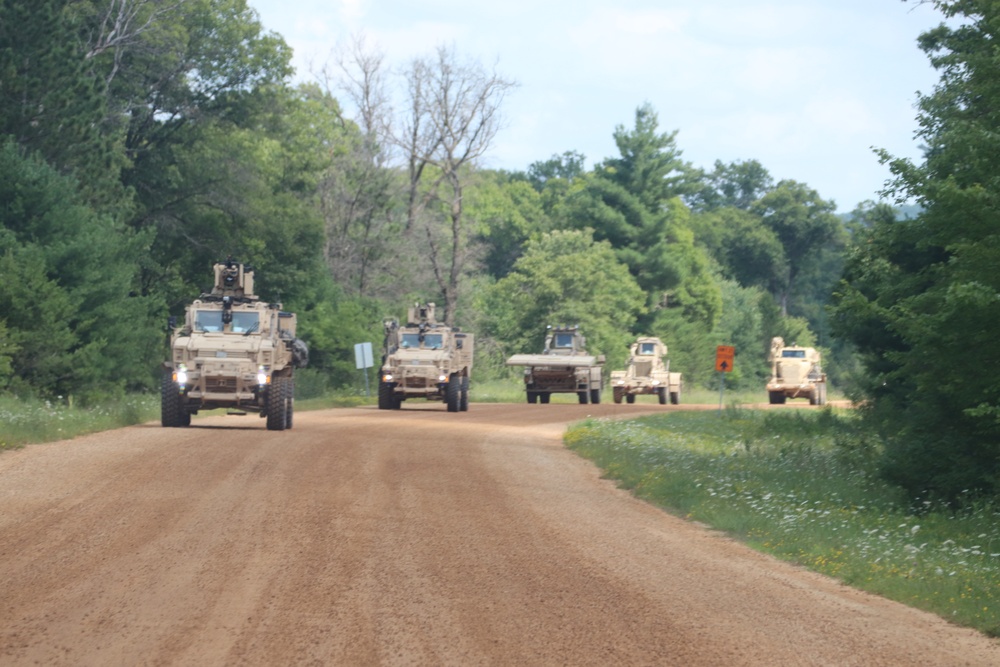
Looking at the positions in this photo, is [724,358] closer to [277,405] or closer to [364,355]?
[277,405]

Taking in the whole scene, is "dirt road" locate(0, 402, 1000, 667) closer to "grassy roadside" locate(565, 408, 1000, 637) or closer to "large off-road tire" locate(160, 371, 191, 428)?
"grassy roadside" locate(565, 408, 1000, 637)

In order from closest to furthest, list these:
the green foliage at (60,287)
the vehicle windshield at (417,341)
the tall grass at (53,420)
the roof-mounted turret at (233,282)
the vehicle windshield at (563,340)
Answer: the tall grass at (53,420) → the roof-mounted turret at (233,282) → the green foliage at (60,287) → the vehicle windshield at (417,341) → the vehicle windshield at (563,340)

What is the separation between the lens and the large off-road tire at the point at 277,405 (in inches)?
1049

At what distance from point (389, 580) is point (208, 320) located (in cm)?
1862

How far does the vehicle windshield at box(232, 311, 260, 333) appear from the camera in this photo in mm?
28000

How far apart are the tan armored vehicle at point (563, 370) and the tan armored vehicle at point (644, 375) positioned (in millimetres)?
3260

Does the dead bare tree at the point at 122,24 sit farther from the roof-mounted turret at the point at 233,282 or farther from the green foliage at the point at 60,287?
the roof-mounted turret at the point at 233,282

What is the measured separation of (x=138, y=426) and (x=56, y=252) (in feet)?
35.6

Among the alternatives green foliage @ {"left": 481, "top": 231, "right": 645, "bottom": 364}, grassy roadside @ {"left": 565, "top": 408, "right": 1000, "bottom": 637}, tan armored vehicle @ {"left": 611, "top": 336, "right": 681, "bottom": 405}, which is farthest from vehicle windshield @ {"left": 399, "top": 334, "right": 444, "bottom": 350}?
green foliage @ {"left": 481, "top": 231, "right": 645, "bottom": 364}

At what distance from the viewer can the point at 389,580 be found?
10.4 m

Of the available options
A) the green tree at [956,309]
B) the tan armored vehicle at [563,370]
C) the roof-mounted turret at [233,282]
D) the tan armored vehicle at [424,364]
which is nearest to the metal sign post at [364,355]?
the tan armored vehicle at [563,370]

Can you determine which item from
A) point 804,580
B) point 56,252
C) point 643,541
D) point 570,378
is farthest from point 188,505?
point 570,378

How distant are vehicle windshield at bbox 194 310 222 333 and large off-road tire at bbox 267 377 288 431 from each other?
2098 millimetres

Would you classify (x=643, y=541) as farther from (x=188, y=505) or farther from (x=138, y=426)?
(x=138, y=426)
